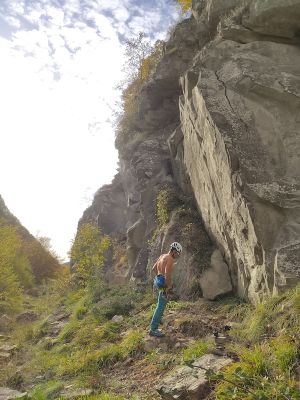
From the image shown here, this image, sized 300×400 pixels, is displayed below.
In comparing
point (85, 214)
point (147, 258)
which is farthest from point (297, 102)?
point (85, 214)

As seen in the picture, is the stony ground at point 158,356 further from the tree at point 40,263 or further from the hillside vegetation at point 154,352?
the tree at point 40,263

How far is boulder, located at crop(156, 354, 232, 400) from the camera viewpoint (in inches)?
237

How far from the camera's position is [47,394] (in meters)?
7.92

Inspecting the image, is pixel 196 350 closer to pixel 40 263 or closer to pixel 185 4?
pixel 185 4

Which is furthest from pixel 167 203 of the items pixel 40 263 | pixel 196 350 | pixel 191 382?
pixel 40 263

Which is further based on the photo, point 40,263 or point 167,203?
point 40,263

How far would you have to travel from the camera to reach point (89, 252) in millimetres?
25000

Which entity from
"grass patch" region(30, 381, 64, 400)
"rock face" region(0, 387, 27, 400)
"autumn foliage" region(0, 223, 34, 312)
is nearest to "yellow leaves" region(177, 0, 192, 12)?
"autumn foliage" region(0, 223, 34, 312)

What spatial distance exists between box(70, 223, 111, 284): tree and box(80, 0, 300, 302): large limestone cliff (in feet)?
13.5

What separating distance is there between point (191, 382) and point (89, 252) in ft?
63.4

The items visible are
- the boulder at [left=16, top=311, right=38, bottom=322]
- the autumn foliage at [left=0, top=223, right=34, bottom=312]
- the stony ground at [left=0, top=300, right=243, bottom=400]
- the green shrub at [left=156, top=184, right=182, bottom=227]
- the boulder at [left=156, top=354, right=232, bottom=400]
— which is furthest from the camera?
the autumn foliage at [left=0, top=223, right=34, bottom=312]

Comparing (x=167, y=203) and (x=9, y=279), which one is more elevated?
(x=167, y=203)

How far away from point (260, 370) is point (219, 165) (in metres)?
7.57

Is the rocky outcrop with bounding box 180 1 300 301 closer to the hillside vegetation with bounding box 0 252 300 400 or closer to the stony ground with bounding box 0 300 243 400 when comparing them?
the hillside vegetation with bounding box 0 252 300 400
